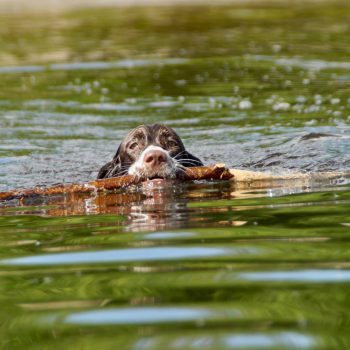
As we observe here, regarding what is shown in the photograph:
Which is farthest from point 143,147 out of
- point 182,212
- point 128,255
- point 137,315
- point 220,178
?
point 137,315

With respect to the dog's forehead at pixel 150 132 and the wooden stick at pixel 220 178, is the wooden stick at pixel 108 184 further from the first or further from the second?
the dog's forehead at pixel 150 132

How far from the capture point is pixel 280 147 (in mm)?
10930

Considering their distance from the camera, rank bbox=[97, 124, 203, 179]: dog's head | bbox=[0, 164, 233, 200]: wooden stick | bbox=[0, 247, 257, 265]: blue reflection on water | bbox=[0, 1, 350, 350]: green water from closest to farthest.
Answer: bbox=[0, 1, 350, 350]: green water → bbox=[0, 247, 257, 265]: blue reflection on water → bbox=[0, 164, 233, 200]: wooden stick → bbox=[97, 124, 203, 179]: dog's head

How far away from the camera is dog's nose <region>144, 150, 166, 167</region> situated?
7.95 metres

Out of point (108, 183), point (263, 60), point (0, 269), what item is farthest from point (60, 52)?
point (0, 269)

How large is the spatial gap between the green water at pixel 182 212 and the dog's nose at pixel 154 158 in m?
0.29

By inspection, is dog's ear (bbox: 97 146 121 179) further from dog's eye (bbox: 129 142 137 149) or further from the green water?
the green water

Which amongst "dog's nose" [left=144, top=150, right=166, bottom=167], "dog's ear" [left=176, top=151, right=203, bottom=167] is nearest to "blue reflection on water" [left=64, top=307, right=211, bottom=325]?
"dog's nose" [left=144, top=150, right=166, bottom=167]

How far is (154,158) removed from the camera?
7949 mm

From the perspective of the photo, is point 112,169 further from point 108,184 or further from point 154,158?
point 108,184

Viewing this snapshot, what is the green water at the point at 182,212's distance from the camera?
3596 mm

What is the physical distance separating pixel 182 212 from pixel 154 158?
1.57m

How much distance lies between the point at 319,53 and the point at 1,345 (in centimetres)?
1572

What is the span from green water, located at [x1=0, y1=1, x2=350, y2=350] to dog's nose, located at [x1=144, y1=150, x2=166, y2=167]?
0.94ft
